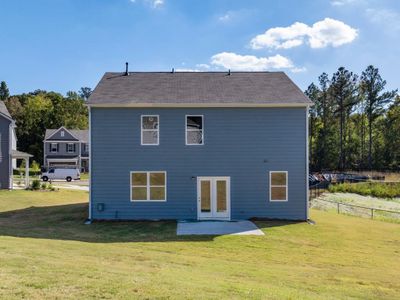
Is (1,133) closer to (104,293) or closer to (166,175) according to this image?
(166,175)

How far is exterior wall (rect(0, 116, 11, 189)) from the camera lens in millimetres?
32031

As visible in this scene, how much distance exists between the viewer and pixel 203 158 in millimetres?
18781

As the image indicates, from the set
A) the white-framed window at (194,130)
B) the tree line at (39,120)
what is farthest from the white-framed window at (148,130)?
the tree line at (39,120)

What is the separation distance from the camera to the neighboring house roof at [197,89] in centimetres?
1864

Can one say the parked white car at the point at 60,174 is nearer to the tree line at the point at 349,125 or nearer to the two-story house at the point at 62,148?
the two-story house at the point at 62,148

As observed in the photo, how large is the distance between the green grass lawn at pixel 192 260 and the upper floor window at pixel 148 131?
12.5 feet

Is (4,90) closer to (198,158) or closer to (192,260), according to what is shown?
(198,158)

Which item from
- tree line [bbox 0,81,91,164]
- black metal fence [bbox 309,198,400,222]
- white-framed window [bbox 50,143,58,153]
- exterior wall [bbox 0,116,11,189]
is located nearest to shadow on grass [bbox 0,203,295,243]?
black metal fence [bbox 309,198,400,222]

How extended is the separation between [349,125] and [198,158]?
180ft

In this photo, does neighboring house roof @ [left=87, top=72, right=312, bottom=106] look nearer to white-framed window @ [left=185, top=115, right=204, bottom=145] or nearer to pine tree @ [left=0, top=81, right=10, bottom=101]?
white-framed window @ [left=185, top=115, right=204, bottom=145]

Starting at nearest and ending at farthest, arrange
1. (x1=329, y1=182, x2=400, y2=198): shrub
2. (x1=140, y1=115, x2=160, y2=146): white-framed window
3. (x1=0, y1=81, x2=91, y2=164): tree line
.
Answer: (x1=140, y1=115, x2=160, y2=146): white-framed window, (x1=329, y1=182, x2=400, y2=198): shrub, (x1=0, y1=81, x2=91, y2=164): tree line

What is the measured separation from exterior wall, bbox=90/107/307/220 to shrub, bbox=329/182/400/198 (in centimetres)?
1898

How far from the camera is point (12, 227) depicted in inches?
645

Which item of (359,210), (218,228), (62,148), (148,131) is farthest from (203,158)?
(62,148)
